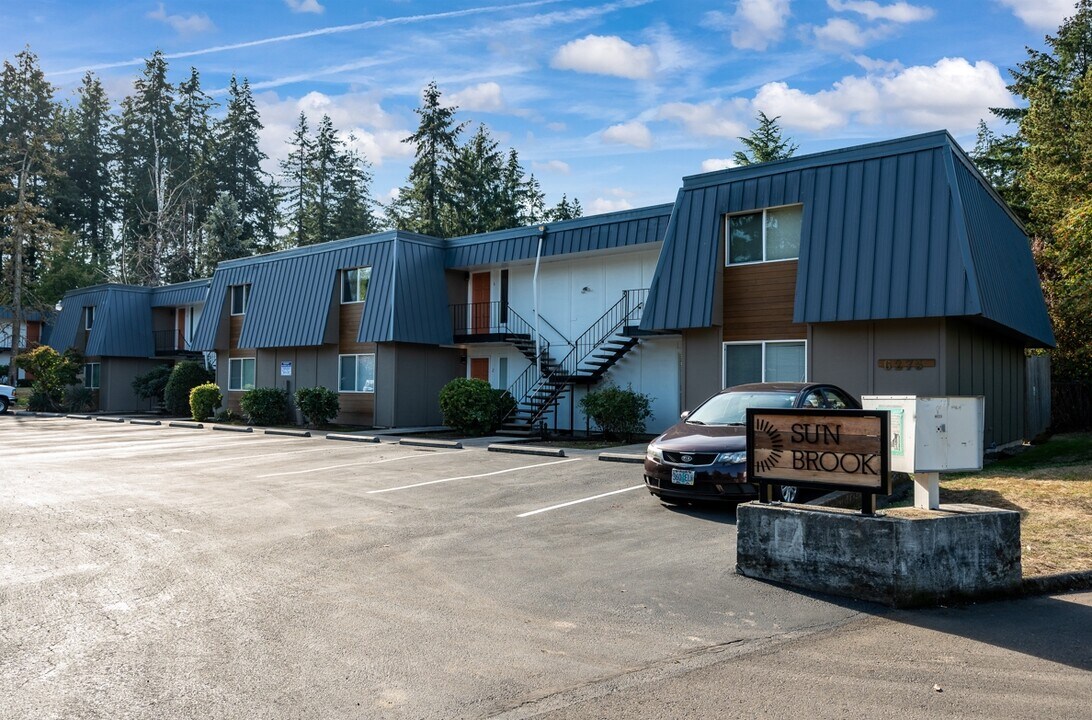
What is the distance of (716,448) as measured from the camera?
9281mm

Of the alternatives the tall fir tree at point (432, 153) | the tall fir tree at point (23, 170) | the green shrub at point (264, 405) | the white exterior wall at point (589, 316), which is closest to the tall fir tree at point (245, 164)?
the tall fir tree at point (23, 170)

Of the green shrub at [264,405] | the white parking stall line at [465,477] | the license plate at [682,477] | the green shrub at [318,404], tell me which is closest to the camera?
the license plate at [682,477]

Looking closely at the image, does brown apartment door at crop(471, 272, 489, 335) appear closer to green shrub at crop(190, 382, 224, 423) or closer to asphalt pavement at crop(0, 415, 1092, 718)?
green shrub at crop(190, 382, 224, 423)

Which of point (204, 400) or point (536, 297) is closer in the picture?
point (536, 297)

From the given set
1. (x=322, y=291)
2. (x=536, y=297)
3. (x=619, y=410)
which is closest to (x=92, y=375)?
(x=322, y=291)

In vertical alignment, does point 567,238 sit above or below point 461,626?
above

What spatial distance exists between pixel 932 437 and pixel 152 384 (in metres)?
36.0

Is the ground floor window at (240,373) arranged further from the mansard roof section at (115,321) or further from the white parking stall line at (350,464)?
the white parking stall line at (350,464)

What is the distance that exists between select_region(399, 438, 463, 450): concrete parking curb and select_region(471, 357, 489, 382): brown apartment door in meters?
5.72

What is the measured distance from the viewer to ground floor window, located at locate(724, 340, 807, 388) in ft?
51.5

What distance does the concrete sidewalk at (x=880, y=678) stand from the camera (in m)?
4.03

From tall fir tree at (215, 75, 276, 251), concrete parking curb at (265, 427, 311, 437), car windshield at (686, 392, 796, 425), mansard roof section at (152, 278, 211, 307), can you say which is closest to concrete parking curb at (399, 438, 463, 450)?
concrete parking curb at (265, 427, 311, 437)

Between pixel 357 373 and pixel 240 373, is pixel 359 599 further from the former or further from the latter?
pixel 240 373

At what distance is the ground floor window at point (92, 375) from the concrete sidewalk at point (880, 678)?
40.5 m
